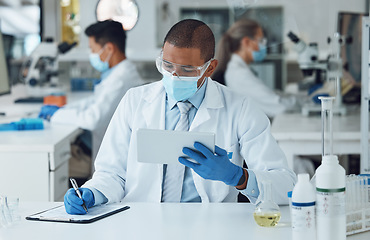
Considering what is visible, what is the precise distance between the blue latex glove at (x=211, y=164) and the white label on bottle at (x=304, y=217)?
33 centimetres

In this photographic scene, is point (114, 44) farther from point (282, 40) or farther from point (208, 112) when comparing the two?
point (282, 40)

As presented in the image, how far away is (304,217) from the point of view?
47.6 inches

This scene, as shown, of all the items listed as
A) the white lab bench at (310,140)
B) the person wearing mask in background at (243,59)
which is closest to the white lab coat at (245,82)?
the person wearing mask in background at (243,59)

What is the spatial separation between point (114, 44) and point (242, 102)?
1.66 metres

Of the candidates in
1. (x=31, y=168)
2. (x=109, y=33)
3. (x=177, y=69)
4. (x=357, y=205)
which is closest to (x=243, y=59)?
(x=109, y=33)

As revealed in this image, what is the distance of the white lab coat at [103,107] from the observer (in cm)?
312

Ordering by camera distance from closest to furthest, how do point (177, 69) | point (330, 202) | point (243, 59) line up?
point (330, 202) < point (177, 69) < point (243, 59)

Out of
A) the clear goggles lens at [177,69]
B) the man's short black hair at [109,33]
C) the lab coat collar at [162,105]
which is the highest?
the man's short black hair at [109,33]

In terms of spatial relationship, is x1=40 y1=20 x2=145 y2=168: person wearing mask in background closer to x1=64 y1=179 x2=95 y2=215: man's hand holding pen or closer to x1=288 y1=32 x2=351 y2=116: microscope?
x1=288 y1=32 x2=351 y2=116: microscope

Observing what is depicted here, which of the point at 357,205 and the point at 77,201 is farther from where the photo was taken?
the point at 77,201

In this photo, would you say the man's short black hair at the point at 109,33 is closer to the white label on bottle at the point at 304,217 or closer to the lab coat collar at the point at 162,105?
the lab coat collar at the point at 162,105

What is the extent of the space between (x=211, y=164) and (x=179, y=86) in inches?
13.2

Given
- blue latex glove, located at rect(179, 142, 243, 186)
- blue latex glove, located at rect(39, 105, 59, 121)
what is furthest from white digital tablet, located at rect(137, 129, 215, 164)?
blue latex glove, located at rect(39, 105, 59, 121)

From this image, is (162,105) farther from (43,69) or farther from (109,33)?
(43,69)
